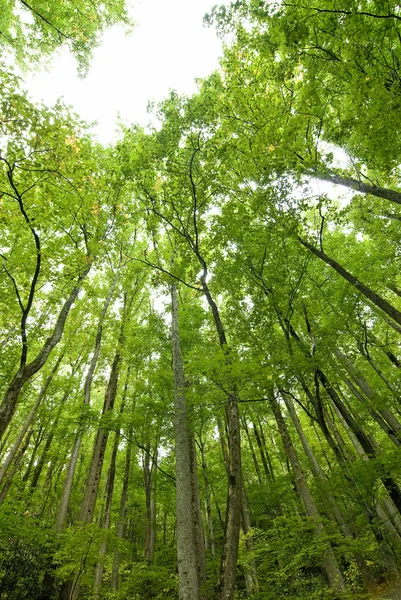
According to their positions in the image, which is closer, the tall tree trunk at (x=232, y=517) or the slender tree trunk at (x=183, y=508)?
the tall tree trunk at (x=232, y=517)

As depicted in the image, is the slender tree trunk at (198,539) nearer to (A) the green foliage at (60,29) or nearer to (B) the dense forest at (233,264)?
(B) the dense forest at (233,264)

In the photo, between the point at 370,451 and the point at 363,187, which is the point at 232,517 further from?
the point at 363,187

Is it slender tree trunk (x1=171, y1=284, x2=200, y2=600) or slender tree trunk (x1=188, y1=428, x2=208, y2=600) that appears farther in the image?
slender tree trunk (x1=188, y1=428, x2=208, y2=600)

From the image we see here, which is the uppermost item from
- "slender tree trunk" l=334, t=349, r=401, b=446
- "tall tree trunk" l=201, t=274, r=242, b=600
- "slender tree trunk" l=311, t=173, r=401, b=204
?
"slender tree trunk" l=311, t=173, r=401, b=204

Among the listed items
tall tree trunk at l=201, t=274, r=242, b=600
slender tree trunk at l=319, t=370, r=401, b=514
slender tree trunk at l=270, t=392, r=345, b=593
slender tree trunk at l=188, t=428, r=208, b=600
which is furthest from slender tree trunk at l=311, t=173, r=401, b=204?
slender tree trunk at l=188, t=428, r=208, b=600

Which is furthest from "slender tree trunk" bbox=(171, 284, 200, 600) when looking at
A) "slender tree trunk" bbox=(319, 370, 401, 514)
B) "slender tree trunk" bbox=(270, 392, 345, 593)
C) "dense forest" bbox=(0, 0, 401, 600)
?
"slender tree trunk" bbox=(319, 370, 401, 514)

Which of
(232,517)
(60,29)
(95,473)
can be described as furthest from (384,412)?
(60,29)

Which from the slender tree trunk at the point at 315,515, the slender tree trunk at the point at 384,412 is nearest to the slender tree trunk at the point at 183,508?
the slender tree trunk at the point at 315,515

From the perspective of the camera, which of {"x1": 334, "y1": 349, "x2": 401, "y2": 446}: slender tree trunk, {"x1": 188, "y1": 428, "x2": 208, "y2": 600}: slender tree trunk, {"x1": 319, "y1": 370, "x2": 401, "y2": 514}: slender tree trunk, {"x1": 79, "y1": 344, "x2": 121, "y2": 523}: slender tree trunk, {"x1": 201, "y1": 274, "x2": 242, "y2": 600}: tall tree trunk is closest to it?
{"x1": 201, "y1": 274, "x2": 242, "y2": 600}: tall tree trunk

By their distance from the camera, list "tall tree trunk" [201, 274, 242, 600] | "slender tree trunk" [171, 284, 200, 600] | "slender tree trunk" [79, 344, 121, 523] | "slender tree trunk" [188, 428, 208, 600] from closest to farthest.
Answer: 1. "tall tree trunk" [201, 274, 242, 600]
2. "slender tree trunk" [171, 284, 200, 600]
3. "slender tree trunk" [188, 428, 208, 600]
4. "slender tree trunk" [79, 344, 121, 523]

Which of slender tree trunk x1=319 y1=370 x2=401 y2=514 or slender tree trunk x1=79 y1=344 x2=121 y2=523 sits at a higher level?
slender tree trunk x1=79 y1=344 x2=121 y2=523

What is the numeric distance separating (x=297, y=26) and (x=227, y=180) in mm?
4660

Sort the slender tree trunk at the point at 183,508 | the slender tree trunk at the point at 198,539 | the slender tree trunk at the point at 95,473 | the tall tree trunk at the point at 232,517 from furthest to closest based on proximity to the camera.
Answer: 1. the slender tree trunk at the point at 95,473
2. the slender tree trunk at the point at 198,539
3. the slender tree trunk at the point at 183,508
4. the tall tree trunk at the point at 232,517

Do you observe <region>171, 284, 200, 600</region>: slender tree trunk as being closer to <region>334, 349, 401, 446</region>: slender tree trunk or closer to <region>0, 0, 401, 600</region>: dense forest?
<region>0, 0, 401, 600</region>: dense forest
